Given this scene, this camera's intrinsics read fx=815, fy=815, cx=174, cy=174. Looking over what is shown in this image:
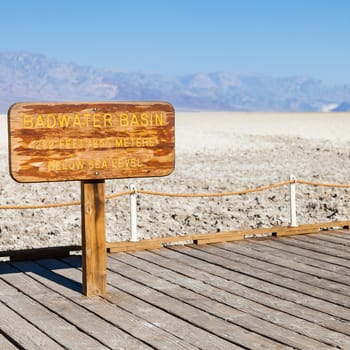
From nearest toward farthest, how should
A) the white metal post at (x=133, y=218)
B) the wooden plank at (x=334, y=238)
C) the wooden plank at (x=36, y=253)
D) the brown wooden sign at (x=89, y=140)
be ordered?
the brown wooden sign at (x=89, y=140) → the wooden plank at (x=36, y=253) → the white metal post at (x=133, y=218) → the wooden plank at (x=334, y=238)

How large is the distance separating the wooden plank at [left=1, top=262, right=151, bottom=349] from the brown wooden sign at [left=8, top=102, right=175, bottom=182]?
1.05 m

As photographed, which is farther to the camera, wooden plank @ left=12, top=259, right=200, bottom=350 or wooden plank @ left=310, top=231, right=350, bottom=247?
wooden plank @ left=310, top=231, right=350, bottom=247

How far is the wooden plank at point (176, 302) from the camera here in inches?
229

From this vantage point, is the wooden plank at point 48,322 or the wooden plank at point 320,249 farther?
the wooden plank at point 320,249

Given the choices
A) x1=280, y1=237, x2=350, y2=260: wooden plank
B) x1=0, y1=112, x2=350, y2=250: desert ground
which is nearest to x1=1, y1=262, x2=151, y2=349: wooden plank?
x1=280, y1=237, x2=350, y2=260: wooden plank

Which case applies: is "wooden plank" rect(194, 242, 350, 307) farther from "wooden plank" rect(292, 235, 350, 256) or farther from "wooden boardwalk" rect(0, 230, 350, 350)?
"wooden plank" rect(292, 235, 350, 256)

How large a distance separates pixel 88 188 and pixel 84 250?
0.55 meters

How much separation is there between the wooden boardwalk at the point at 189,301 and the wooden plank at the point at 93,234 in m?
0.15

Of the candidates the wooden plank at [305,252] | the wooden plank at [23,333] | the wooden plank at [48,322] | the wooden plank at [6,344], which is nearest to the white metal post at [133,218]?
the wooden plank at [305,252]

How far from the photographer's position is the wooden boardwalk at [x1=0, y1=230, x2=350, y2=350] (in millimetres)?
5824

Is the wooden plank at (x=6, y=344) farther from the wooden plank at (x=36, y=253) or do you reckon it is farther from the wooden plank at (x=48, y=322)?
the wooden plank at (x=36, y=253)

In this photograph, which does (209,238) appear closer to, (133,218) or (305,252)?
(133,218)

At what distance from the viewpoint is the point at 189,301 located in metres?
6.88

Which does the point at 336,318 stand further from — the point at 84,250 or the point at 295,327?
the point at 84,250
